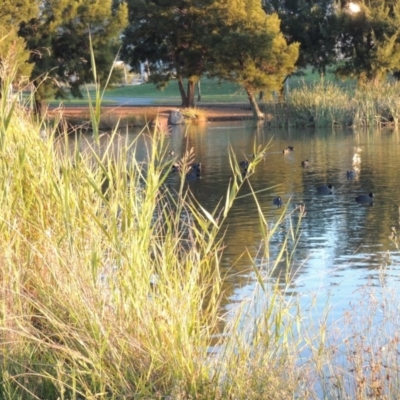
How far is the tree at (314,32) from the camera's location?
1858 inches

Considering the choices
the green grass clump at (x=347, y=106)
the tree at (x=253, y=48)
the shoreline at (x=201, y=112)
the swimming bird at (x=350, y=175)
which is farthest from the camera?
the tree at (x=253, y=48)

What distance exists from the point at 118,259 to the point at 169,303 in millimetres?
396

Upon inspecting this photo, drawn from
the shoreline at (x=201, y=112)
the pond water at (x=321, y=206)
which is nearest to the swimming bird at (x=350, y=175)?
the pond water at (x=321, y=206)

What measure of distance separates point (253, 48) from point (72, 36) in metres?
8.27

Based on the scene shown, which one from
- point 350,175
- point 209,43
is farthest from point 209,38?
point 350,175

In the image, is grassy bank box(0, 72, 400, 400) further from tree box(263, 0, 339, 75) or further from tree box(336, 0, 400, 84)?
tree box(263, 0, 339, 75)

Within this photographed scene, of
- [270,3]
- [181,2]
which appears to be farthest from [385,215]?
[270,3]

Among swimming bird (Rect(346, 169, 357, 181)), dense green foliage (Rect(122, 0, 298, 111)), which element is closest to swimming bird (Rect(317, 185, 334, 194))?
swimming bird (Rect(346, 169, 357, 181))

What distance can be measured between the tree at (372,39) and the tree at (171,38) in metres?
7.27

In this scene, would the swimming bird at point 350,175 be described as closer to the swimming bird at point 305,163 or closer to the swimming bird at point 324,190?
the swimming bird at point 324,190

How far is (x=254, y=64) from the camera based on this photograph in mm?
42500

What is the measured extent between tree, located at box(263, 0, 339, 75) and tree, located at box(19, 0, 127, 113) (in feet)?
35.2

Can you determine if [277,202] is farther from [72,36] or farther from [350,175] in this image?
[72,36]

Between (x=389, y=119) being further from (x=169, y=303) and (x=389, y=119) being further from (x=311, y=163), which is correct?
(x=169, y=303)
